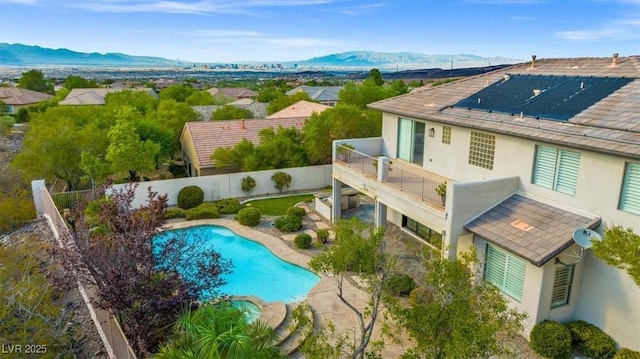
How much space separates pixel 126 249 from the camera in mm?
11531

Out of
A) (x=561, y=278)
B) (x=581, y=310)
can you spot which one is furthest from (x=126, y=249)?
(x=581, y=310)

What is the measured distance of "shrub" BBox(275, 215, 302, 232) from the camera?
24078mm

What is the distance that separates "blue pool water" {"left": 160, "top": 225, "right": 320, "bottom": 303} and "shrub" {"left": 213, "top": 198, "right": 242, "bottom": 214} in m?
3.47

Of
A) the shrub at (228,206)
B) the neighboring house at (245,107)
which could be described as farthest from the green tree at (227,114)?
the shrub at (228,206)

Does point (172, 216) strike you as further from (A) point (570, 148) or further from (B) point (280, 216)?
(A) point (570, 148)

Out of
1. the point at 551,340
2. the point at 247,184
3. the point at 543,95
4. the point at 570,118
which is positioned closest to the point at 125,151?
the point at 247,184

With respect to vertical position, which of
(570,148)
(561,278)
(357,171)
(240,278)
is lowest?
(240,278)

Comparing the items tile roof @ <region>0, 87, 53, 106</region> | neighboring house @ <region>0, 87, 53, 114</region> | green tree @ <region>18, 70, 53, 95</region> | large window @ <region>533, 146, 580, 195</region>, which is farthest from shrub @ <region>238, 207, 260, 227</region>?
green tree @ <region>18, 70, 53, 95</region>

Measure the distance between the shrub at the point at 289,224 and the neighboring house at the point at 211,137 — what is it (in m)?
11.1

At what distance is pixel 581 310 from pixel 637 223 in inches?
141

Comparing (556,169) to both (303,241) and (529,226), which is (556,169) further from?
(303,241)

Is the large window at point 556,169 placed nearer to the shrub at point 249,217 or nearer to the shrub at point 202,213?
the shrub at point 249,217

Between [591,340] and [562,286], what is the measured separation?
1.69 meters

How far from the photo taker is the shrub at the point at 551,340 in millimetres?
12549
